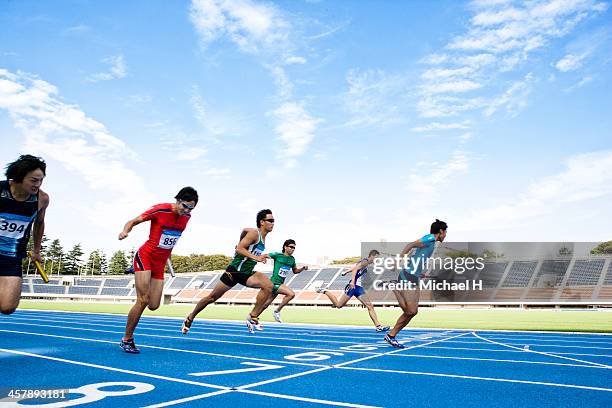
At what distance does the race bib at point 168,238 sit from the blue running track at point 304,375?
1.47 m

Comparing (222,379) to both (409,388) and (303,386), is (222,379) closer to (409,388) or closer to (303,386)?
(303,386)

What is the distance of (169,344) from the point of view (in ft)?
24.3

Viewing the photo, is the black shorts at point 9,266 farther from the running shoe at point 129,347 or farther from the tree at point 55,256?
the tree at point 55,256

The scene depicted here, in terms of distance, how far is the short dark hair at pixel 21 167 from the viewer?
4484 millimetres

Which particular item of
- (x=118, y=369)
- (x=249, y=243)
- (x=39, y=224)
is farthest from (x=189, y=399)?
(x=249, y=243)

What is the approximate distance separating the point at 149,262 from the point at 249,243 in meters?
2.36

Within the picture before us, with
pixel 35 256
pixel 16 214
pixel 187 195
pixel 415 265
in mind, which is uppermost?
pixel 187 195

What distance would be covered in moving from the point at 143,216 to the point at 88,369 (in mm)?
2164

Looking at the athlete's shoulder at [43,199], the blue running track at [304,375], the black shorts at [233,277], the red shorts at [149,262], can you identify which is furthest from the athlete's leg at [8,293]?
the black shorts at [233,277]

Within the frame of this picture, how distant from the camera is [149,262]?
6.24 m

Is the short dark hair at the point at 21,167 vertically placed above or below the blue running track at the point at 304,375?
above

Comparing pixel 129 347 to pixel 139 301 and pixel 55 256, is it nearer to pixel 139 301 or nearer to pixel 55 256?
pixel 139 301

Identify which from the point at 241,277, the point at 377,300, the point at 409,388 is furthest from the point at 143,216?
the point at 377,300

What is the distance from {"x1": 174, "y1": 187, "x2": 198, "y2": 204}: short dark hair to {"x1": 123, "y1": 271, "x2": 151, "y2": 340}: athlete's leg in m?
1.13
